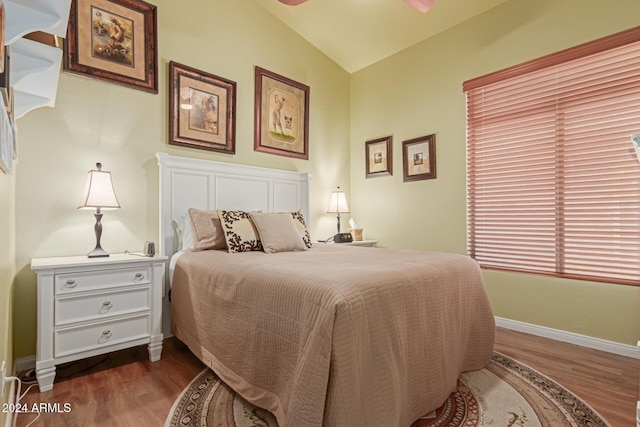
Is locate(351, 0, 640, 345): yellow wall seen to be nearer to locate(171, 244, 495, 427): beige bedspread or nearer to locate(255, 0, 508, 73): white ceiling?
locate(255, 0, 508, 73): white ceiling

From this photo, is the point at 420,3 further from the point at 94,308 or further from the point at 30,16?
the point at 94,308

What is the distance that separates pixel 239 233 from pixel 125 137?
1.20m

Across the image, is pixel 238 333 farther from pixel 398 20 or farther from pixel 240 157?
pixel 398 20

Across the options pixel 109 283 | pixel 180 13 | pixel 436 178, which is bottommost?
pixel 109 283

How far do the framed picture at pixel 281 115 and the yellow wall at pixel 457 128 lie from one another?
835mm

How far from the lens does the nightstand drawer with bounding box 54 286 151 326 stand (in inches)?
76.5

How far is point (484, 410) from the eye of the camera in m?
1.68

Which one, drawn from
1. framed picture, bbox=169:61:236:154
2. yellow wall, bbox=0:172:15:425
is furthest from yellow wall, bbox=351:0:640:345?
yellow wall, bbox=0:172:15:425

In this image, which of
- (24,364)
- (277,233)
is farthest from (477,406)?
(24,364)

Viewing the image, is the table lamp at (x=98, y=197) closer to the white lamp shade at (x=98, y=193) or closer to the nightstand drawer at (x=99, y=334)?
the white lamp shade at (x=98, y=193)

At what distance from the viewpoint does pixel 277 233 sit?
8.55ft

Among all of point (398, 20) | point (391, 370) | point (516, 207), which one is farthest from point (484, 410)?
point (398, 20)

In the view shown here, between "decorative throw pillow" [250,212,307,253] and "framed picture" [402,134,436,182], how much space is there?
1654mm

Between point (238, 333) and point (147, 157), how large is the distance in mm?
1801
